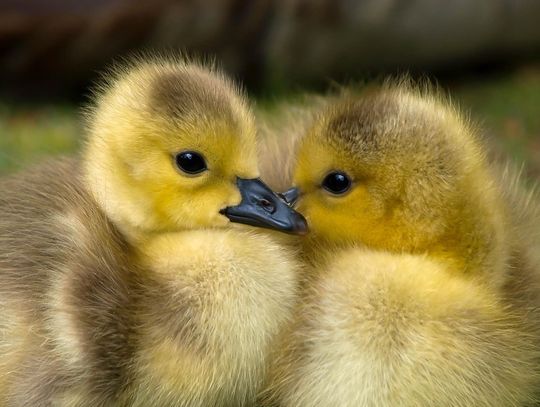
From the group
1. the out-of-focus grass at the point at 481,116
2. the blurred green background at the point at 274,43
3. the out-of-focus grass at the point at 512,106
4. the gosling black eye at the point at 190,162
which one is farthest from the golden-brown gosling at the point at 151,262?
the blurred green background at the point at 274,43

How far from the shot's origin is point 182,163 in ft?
4.22

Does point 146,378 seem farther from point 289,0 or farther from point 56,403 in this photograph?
point 289,0

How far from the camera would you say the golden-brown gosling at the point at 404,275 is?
1196 mm

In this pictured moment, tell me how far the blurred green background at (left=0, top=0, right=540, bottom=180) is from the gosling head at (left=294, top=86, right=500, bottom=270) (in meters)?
1.48

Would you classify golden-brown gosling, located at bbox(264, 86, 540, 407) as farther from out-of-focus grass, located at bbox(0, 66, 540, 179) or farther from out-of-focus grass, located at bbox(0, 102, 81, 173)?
out-of-focus grass, located at bbox(0, 102, 81, 173)

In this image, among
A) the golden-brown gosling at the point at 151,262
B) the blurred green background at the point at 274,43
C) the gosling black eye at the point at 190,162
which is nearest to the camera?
the golden-brown gosling at the point at 151,262

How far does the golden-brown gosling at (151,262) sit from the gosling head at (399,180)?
77 millimetres

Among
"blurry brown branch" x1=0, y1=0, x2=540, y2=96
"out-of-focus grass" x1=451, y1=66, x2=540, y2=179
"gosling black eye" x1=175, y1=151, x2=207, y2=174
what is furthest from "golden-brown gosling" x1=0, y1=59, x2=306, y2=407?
"blurry brown branch" x1=0, y1=0, x2=540, y2=96

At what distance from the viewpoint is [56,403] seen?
1157mm

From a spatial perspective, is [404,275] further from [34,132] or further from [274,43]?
[274,43]

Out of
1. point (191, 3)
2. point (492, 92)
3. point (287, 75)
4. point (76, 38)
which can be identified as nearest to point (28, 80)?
point (76, 38)

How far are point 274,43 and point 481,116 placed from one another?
1028mm

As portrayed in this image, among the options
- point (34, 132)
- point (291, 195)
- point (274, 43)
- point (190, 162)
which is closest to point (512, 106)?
point (274, 43)

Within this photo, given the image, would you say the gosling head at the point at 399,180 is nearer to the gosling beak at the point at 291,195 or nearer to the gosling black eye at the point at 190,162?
the gosling beak at the point at 291,195
